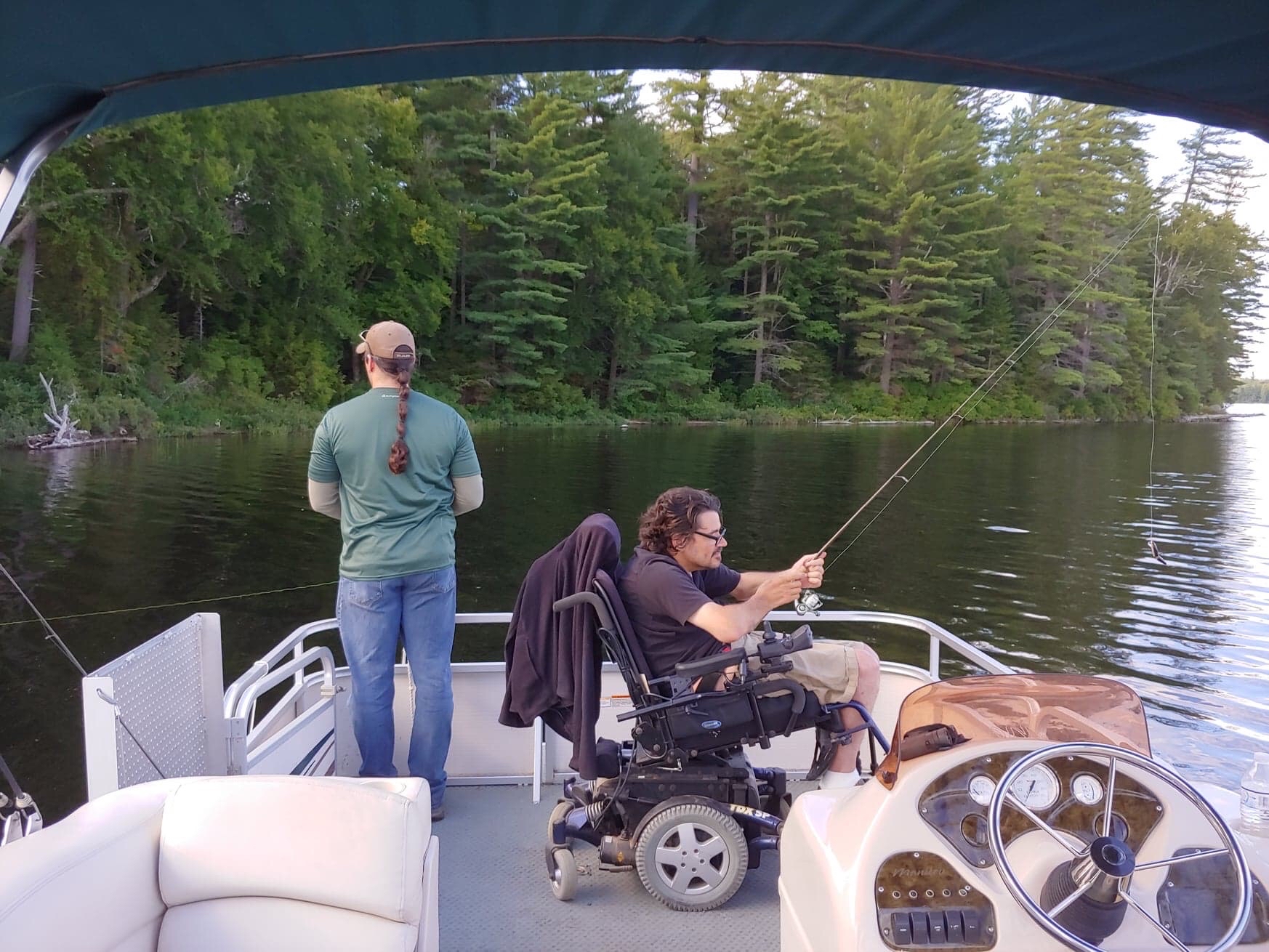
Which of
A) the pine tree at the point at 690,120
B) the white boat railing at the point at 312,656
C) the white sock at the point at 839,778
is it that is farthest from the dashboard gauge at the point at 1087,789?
the pine tree at the point at 690,120

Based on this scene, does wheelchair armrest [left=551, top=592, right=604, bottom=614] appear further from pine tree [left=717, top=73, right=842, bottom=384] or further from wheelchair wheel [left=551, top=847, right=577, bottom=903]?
pine tree [left=717, top=73, right=842, bottom=384]

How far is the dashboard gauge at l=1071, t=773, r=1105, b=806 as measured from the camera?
1.54m

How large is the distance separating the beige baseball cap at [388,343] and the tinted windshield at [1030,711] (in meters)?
1.76

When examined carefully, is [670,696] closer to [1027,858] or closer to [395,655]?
[395,655]

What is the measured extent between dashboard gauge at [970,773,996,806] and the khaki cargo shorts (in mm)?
1255

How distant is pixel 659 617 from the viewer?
8.78 ft

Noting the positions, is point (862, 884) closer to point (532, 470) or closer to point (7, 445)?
point (532, 470)

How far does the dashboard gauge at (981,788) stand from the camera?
155cm

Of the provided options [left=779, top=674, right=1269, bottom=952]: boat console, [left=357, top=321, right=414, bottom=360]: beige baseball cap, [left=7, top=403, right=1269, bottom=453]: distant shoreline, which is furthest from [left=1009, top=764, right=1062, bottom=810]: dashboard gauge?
[left=7, top=403, right=1269, bottom=453]: distant shoreline

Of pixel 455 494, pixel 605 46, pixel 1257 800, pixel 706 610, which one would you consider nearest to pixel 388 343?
pixel 455 494

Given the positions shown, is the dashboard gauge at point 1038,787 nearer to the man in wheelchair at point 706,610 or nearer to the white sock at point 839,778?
the man in wheelchair at point 706,610

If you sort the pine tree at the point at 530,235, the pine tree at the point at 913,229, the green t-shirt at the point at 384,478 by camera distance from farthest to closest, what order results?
the pine tree at the point at 913,229 → the pine tree at the point at 530,235 → the green t-shirt at the point at 384,478

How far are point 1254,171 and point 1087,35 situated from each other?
4.26ft

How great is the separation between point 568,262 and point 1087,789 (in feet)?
110
